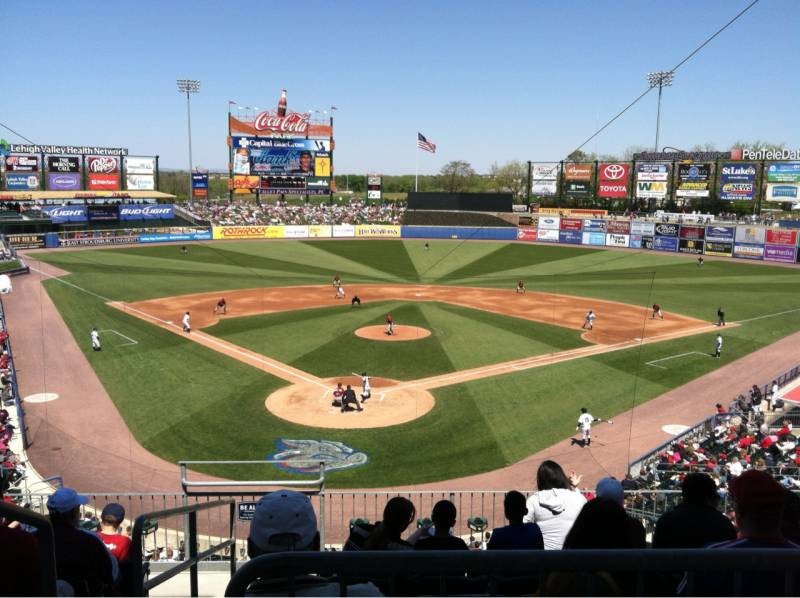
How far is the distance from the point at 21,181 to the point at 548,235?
63.5 meters

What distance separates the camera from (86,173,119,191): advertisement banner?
270 ft

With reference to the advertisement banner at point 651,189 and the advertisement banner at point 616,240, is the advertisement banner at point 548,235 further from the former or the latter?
the advertisement banner at point 651,189

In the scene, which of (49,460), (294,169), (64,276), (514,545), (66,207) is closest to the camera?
(514,545)

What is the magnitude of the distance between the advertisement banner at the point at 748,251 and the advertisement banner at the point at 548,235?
2163 centimetres

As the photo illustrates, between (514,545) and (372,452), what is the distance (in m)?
14.9

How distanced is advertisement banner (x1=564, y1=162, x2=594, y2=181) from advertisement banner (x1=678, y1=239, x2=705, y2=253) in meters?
19.4

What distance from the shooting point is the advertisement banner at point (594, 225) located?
264ft

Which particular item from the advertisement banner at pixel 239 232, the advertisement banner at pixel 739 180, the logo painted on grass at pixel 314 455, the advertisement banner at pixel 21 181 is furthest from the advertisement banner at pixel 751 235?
the advertisement banner at pixel 21 181

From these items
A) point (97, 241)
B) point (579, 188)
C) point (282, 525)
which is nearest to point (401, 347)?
point (282, 525)

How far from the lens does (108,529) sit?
6762mm

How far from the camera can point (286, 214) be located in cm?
9469

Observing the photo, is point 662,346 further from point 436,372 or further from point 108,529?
point 108,529

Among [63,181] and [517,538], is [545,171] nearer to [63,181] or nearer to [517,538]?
[63,181]

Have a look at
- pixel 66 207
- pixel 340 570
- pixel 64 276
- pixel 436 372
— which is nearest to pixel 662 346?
pixel 436 372
